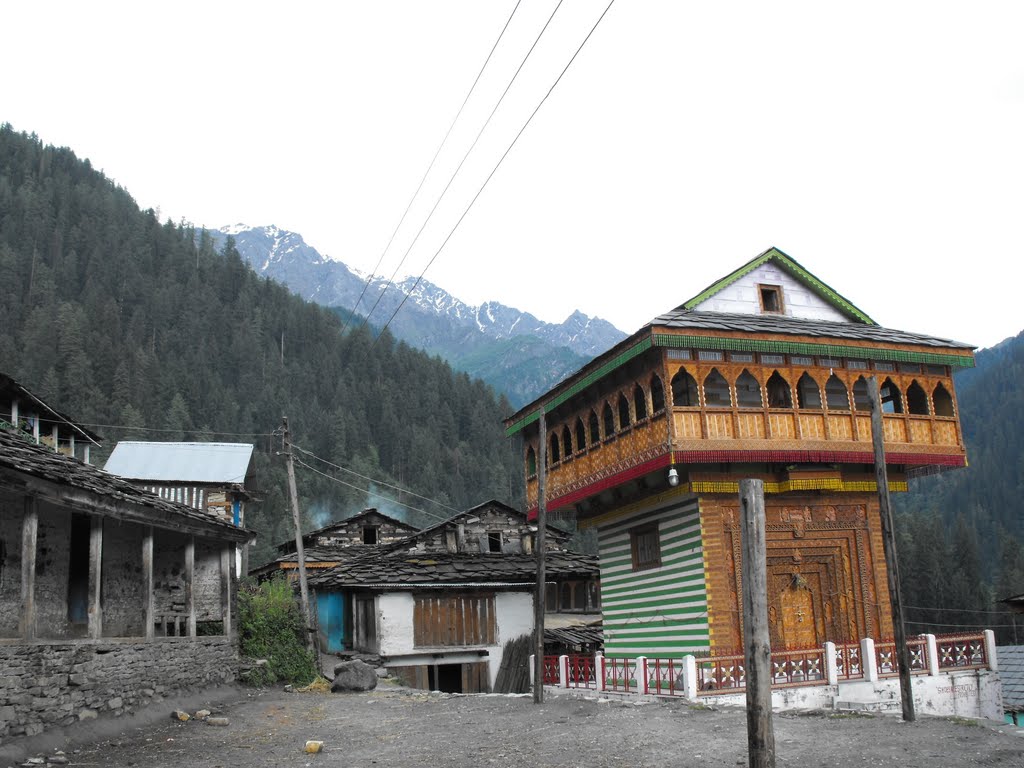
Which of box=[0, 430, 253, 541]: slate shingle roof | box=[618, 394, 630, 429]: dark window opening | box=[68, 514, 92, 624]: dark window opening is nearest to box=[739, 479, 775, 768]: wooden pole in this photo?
box=[0, 430, 253, 541]: slate shingle roof

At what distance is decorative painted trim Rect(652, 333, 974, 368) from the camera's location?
65.6 ft

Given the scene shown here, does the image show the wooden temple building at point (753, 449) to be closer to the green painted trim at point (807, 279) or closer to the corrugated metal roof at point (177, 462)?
the green painted trim at point (807, 279)

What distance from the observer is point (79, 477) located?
55.1ft

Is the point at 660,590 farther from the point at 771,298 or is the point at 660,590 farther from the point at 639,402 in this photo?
the point at 771,298

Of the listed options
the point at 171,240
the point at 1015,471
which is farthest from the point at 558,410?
the point at 1015,471

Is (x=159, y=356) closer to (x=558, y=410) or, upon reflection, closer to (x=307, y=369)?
(x=307, y=369)

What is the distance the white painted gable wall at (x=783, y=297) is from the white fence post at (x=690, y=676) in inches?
359

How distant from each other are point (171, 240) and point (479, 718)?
463 ft

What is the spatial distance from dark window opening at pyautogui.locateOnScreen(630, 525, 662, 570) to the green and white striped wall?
0.15 meters

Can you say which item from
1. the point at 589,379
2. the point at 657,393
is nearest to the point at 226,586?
the point at 589,379

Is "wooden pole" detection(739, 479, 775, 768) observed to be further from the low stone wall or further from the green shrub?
the green shrub

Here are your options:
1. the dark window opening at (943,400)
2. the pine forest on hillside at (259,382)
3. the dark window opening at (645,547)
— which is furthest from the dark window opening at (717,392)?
the pine forest on hillside at (259,382)

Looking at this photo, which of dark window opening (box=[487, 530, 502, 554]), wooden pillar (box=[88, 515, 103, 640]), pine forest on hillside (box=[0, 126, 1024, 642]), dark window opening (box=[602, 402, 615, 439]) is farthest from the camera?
pine forest on hillside (box=[0, 126, 1024, 642])

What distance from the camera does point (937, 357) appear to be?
73.8 ft
